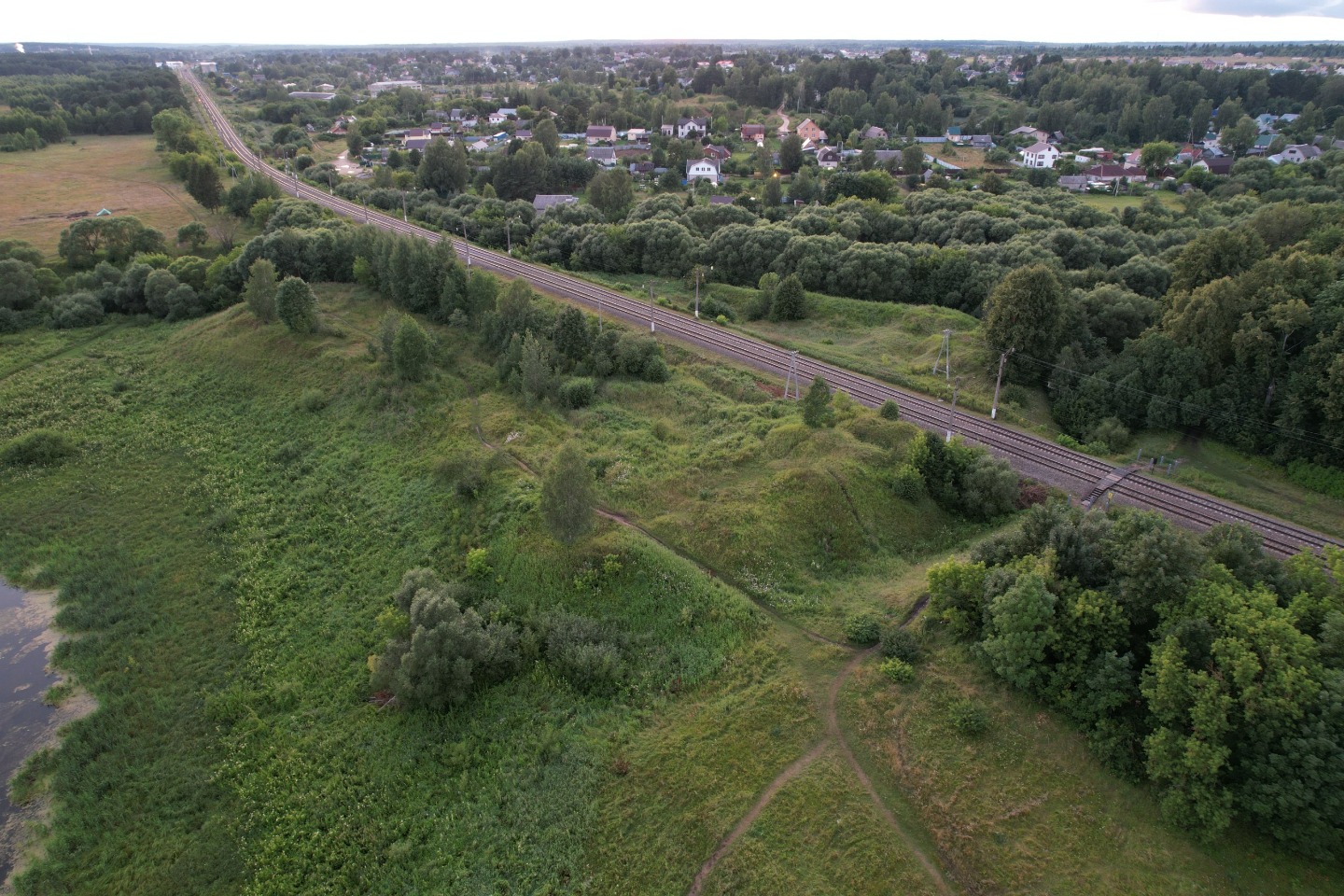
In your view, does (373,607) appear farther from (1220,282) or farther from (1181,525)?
(1220,282)

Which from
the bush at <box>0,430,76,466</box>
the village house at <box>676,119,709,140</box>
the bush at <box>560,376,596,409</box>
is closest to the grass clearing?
the bush at <box>560,376,596,409</box>

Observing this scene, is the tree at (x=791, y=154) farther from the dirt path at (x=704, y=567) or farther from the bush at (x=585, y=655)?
the bush at (x=585, y=655)

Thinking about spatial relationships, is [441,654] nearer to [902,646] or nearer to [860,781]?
[860,781]

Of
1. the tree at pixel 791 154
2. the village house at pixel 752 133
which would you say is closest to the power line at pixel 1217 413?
the tree at pixel 791 154

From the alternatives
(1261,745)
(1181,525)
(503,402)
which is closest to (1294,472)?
(1181,525)

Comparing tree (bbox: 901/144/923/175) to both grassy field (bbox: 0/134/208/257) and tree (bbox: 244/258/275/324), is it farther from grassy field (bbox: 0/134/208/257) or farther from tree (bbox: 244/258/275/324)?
grassy field (bbox: 0/134/208/257)

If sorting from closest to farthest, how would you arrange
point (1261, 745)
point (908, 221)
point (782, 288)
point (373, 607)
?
point (1261, 745) < point (373, 607) < point (782, 288) < point (908, 221)
